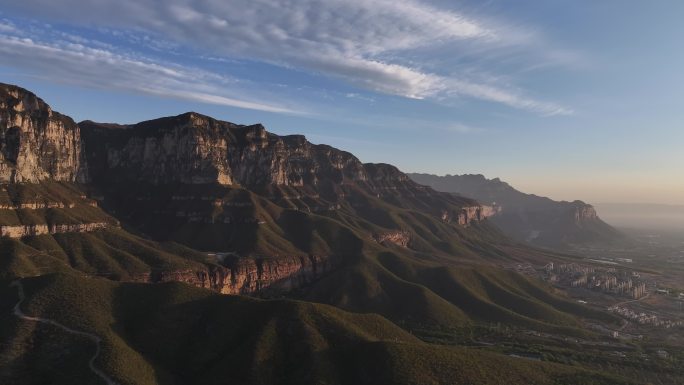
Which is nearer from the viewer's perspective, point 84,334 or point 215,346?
point 84,334

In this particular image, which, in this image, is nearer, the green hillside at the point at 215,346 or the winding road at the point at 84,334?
the winding road at the point at 84,334

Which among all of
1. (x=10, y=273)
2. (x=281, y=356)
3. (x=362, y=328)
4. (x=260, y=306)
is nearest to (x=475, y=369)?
(x=362, y=328)

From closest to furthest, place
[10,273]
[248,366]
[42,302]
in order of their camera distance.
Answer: [248,366]
[42,302]
[10,273]

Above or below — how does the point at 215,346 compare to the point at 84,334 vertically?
below

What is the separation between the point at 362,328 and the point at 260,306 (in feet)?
100

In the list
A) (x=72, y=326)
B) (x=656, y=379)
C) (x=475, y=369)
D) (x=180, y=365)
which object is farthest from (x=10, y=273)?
(x=656, y=379)

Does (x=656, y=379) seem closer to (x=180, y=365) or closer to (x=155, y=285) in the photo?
(x=180, y=365)

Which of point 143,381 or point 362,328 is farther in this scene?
point 362,328

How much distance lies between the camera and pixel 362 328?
15250cm

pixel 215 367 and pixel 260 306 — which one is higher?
pixel 260 306

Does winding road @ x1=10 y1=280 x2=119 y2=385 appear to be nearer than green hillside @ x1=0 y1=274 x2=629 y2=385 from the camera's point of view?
Yes

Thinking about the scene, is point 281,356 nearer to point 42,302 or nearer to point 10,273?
point 42,302

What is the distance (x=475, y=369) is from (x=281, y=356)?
4848 cm

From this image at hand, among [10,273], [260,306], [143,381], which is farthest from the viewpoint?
[10,273]
